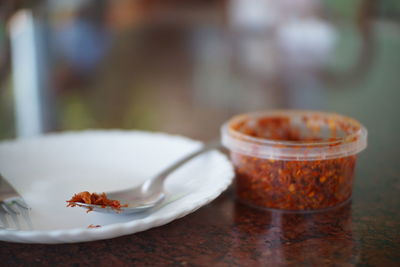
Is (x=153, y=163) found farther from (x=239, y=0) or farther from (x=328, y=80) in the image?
(x=239, y=0)

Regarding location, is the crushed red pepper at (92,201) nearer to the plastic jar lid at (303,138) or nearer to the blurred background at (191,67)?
the plastic jar lid at (303,138)

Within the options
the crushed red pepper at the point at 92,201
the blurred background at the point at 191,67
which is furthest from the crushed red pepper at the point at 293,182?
the blurred background at the point at 191,67

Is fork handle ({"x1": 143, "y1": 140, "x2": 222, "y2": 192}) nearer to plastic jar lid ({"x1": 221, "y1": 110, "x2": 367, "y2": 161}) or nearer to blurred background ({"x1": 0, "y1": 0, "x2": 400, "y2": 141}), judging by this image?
plastic jar lid ({"x1": 221, "y1": 110, "x2": 367, "y2": 161})

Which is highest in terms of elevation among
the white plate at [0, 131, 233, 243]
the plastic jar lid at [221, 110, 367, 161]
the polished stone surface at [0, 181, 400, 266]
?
the plastic jar lid at [221, 110, 367, 161]

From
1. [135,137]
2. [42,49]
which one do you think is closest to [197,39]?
[42,49]

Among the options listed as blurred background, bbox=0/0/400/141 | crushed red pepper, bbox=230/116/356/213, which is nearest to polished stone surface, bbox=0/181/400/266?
crushed red pepper, bbox=230/116/356/213
